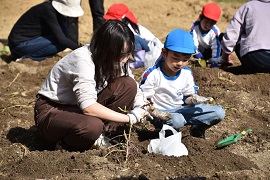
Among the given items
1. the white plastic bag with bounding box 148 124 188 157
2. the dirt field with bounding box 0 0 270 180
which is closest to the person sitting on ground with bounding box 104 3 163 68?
the dirt field with bounding box 0 0 270 180

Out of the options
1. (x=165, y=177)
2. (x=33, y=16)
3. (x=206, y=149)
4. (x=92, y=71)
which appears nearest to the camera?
(x=165, y=177)

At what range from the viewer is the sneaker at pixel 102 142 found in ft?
11.8

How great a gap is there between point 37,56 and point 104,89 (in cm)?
288

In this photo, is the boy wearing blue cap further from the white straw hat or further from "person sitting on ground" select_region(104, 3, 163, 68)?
the white straw hat

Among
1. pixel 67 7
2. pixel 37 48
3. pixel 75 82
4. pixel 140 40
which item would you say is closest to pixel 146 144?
pixel 75 82

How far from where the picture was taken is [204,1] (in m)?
9.74

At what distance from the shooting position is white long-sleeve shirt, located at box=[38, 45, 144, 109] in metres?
3.29

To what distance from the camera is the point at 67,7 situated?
5824 mm

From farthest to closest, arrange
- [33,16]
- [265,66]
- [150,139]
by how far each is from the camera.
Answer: [33,16], [265,66], [150,139]

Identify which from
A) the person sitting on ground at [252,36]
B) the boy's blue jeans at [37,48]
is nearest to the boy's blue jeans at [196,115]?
the person sitting on ground at [252,36]

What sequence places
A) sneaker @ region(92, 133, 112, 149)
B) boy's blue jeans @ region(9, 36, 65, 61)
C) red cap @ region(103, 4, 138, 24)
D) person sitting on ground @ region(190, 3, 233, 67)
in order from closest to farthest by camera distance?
1. sneaker @ region(92, 133, 112, 149)
2. red cap @ region(103, 4, 138, 24)
3. person sitting on ground @ region(190, 3, 233, 67)
4. boy's blue jeans @ region(9, 36, 65, 61)

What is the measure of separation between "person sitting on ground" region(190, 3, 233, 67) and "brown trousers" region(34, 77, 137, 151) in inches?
95.6

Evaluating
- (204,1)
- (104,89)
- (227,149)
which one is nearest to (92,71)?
(104,89)

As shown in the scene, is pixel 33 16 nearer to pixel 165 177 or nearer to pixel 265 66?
pixel 265 66
